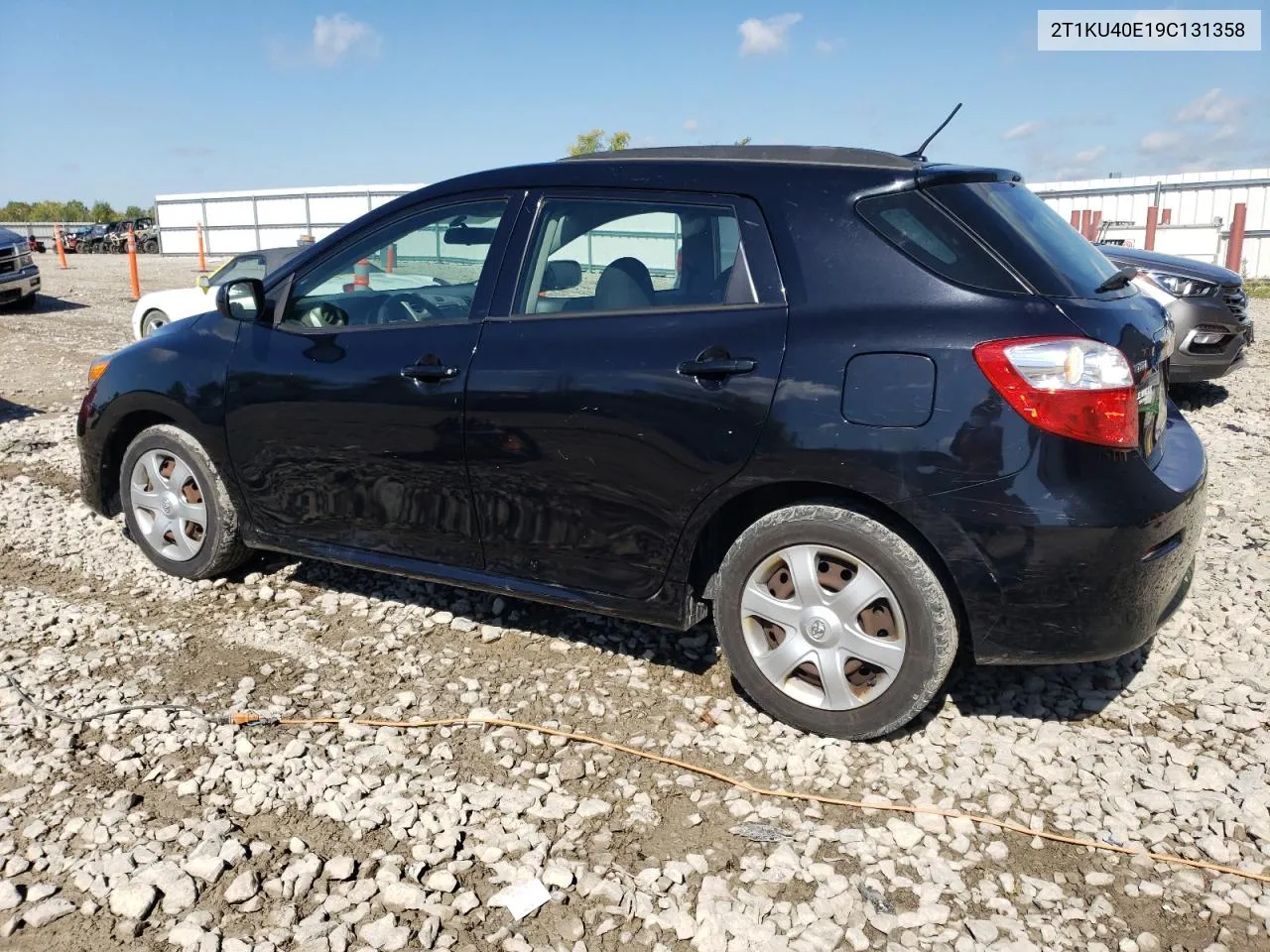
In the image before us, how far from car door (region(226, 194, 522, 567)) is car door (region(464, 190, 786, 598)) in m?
0.14

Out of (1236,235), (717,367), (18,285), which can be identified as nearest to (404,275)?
(717,367)

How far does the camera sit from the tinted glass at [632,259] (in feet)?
Result: 11.5

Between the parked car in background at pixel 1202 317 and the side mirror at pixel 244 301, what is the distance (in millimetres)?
7033

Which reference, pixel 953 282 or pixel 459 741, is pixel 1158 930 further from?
pixel 459 741

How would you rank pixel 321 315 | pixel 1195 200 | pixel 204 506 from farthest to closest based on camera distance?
pixel 1195 200 < pixel 204 506 < pixel 321 315

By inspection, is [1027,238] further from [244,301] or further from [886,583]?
[244,301]

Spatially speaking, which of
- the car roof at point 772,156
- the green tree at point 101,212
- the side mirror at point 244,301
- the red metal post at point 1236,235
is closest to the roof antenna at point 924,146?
the car roof at point 772,156

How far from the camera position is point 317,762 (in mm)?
3348

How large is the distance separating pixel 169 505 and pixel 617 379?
2499mm

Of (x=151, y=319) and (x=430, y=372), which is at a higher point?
(x=430, y=372)

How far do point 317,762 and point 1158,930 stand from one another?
8.00ft

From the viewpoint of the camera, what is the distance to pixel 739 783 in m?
3.28

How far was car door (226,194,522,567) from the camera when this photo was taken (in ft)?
12.8

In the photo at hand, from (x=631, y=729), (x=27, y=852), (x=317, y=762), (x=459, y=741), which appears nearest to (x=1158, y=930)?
(x=631, y=729)
